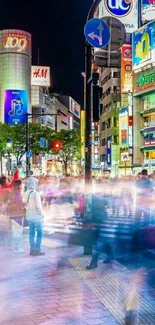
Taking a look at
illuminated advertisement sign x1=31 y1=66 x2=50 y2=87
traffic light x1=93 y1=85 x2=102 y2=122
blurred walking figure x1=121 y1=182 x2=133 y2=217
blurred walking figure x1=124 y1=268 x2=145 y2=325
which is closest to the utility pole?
traffic light x1=93 y1=85 x2=102 y2=122

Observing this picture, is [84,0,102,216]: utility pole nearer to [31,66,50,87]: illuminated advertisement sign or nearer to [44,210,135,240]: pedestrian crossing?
[44,210,135,240]: pedestrian crossing

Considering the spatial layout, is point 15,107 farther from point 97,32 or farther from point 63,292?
point 63,292

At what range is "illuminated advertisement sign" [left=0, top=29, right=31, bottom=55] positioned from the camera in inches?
5015

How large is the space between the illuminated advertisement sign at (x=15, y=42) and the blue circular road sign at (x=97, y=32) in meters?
119

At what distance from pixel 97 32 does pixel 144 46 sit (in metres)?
62.5

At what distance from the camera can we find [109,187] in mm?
31000

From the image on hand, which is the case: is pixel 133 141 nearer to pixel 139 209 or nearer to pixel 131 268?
pixel 139 209

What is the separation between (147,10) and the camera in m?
69.0

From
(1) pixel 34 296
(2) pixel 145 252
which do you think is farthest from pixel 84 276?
(2) pixel 145 252

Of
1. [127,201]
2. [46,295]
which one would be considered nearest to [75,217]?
[127,201]

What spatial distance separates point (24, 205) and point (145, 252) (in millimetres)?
3094

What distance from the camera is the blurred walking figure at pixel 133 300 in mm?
6100

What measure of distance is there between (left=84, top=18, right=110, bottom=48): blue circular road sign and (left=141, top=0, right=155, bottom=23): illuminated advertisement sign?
57736mm

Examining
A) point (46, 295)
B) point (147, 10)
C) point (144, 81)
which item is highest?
point (147, 10)
